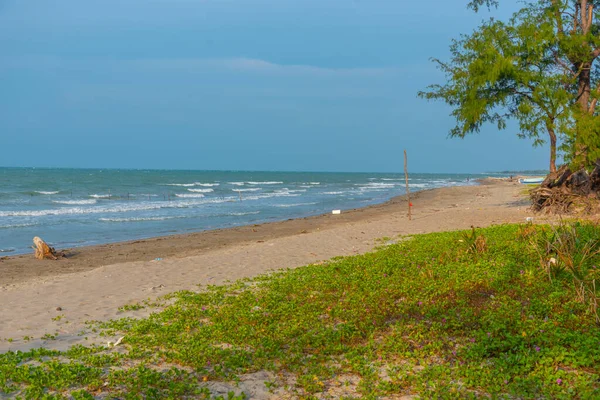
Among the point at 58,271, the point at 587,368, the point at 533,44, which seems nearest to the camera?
the point at 587,368

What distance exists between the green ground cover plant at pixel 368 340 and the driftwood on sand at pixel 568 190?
34.6 feet

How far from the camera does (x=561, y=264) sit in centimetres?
958

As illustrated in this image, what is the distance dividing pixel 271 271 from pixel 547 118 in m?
13.2

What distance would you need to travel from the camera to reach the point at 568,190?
Result: 2061 centimetres

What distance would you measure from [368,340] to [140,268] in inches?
317

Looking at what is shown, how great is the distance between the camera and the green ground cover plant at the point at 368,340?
18.7ft

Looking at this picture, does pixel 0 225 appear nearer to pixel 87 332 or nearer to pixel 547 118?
pixel 87 332

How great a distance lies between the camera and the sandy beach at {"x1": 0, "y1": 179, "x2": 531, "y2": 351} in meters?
8.77

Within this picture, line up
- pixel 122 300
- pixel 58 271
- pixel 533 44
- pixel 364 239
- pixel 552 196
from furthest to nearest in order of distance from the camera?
pixel 552 196 < pixel 533 44 < pixel 364 239 < pixel 58 271 < pixel 122 300

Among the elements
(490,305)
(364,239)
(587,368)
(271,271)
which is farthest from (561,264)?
(364,239)

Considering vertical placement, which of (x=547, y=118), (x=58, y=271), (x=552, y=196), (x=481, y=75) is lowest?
(x=58, y=271)

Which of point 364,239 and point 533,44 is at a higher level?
point 533,44

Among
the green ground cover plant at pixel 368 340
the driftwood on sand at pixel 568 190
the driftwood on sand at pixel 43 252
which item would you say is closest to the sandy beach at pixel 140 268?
the driftwood on sand at pixel 43 252

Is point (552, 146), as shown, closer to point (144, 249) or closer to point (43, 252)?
point (144, 249)
